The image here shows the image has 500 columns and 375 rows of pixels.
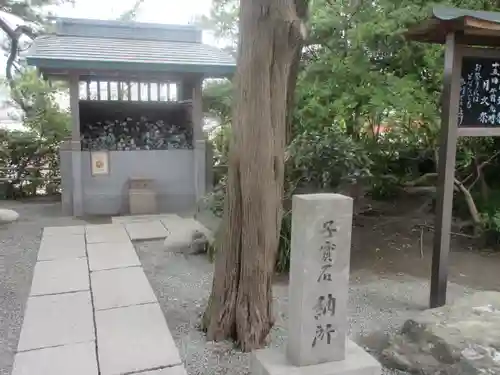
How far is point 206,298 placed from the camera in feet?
13.4

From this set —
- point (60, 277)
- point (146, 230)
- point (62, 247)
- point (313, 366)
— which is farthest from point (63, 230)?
point (313, 366)

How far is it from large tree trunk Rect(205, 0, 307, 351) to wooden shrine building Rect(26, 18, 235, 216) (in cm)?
467

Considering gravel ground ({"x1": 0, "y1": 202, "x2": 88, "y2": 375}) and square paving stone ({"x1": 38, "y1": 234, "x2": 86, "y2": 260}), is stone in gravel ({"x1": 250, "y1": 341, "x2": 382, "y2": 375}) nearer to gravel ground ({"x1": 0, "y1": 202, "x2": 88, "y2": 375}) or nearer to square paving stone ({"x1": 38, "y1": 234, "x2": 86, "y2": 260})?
gravel ground ({"x1": 0, "y1": 202, "x2": 88, "y2": 375})

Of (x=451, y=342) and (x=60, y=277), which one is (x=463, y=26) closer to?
(x=451, y=342)

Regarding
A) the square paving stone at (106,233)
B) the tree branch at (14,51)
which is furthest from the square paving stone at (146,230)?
the tree branch at (14,51)

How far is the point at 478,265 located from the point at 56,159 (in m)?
7.96

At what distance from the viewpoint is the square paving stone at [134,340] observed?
9.56 feet

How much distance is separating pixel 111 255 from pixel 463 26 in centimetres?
417

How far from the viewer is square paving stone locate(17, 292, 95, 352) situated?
3.20 m

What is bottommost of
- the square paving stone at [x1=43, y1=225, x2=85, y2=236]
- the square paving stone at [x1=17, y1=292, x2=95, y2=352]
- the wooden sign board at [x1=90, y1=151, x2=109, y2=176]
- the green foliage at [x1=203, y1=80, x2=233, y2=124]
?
the square paving stone at [x1=17, y1=292, x2=95, y2=352]

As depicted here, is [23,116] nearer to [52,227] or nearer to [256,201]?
[52,227]

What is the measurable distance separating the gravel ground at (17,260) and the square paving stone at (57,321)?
3.3 inches

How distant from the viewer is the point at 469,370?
2758 mm

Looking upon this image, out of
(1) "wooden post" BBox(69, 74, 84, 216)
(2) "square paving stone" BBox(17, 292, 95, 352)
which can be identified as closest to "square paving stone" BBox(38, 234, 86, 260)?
(2) "square paving stone" BBox(17, 292, 95, 352)
